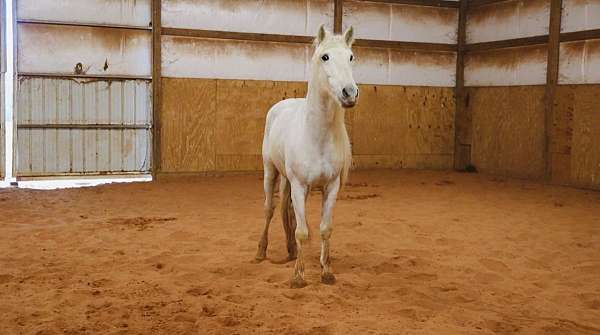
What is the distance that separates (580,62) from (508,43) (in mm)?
1525

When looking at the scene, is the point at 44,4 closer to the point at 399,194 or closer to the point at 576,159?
the point at 399,194

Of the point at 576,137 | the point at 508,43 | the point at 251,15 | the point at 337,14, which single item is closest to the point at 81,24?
the point at 251,15

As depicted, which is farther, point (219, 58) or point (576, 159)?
point (219, 58)

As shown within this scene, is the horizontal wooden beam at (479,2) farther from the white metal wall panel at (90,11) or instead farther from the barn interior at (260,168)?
the white metal wall panel at (90,11)

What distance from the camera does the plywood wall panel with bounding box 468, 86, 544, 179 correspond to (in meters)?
9.70

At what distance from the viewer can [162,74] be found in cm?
953

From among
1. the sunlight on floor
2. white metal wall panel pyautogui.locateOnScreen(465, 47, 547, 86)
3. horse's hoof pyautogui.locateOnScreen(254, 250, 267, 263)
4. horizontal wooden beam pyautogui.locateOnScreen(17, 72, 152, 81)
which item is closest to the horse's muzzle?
horse's hoof pyautogui.locateOnScreen(254, 250, 267, 263)

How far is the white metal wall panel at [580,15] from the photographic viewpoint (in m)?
8.67

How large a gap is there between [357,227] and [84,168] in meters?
5.04

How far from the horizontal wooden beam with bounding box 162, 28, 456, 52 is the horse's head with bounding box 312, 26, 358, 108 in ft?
19.4

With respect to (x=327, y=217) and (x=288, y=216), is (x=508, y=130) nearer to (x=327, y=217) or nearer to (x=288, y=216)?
(x=288, y=216)

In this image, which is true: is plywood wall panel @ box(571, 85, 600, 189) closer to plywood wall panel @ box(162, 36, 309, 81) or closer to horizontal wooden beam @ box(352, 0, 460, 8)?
horizontal wooden beam @ box(352, 0, 460, 8)

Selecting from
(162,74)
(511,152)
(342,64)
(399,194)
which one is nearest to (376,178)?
(399,194)

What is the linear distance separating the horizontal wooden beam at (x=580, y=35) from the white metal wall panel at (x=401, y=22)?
8.11ft
